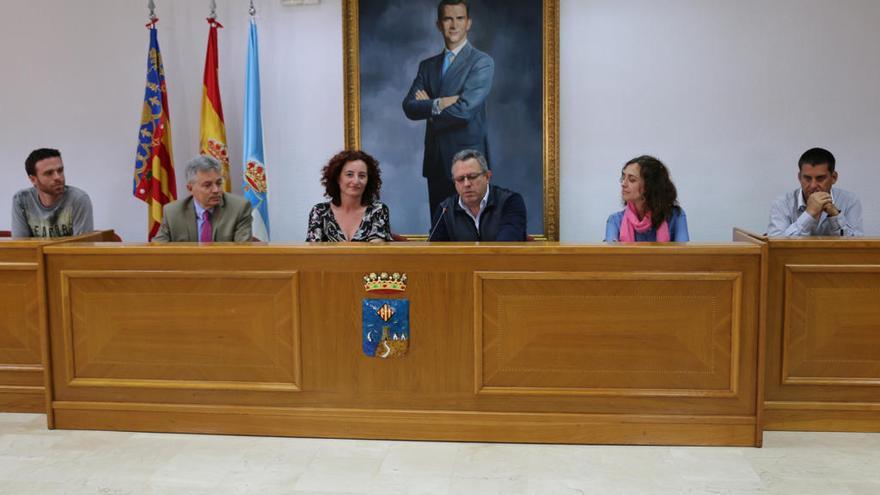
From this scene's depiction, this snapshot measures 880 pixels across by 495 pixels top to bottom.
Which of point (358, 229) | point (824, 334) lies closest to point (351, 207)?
point (358, 229)

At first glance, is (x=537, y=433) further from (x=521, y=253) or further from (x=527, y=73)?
(x=527, y=73)

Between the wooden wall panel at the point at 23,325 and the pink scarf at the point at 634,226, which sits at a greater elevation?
the pink scarf at the point at 634,226

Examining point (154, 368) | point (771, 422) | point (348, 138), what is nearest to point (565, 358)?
point (771, 422)

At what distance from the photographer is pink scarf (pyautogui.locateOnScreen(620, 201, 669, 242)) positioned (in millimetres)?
4164

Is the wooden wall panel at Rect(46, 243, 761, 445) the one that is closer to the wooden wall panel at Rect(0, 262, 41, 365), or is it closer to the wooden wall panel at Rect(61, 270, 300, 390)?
the wooden wall panel at Rect(61, 270, 300, 390)

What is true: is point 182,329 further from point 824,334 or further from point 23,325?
point 824,334

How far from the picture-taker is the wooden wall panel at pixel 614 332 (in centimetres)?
349

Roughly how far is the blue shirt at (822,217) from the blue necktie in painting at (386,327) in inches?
93.9

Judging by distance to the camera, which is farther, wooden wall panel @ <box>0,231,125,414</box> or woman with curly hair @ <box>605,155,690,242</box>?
woman with curly hair @ <box>605,155,690,242</box>

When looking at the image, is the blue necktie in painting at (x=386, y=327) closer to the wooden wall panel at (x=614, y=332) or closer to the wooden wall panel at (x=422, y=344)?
the wooden wall panel at (x=422, y=344)

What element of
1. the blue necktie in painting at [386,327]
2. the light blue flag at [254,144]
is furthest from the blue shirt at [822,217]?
the light blue flag at [254,144]

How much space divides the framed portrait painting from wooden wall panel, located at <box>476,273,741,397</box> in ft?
7.26

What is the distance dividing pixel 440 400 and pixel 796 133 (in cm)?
343

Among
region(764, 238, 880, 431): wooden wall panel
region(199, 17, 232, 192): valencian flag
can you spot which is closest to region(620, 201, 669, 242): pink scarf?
region(764, 238, 880, 431): wooden wall panel
